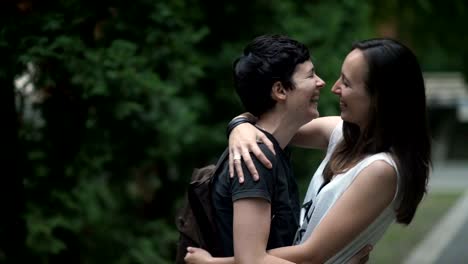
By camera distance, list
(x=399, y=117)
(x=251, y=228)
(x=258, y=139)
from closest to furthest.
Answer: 1. (x=251, y=228)
2. (x=399, y=117)
3. (x=258, y=139)

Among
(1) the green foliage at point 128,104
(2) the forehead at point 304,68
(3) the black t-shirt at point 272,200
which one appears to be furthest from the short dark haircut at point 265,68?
(1) the green foliage at point 128,104

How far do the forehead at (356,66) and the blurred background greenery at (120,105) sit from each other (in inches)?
97.4

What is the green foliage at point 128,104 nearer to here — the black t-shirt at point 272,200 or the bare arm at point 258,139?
the bare arm at point 258,139

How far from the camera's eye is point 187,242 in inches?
120

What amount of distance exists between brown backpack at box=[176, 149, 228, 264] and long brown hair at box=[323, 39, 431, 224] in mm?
446

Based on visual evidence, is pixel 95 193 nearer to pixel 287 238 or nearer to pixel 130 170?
pixel 130 170

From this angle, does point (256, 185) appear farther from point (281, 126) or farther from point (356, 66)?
point (356, 66)

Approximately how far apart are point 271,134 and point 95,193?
13.4 ft

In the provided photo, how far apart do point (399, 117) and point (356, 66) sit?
21 centimetres

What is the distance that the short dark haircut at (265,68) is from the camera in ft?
9.73

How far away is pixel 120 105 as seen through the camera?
5621mm

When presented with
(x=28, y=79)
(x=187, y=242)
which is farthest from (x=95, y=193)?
(x=187, y=242)

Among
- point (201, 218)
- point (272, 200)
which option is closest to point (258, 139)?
point (272, 200)

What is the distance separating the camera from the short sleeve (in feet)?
9.09
